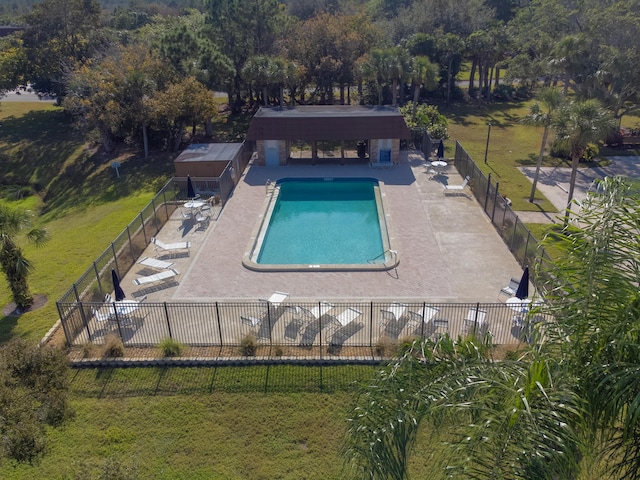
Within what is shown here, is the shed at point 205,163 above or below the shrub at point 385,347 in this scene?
above

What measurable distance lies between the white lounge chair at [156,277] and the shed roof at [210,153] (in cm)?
1236

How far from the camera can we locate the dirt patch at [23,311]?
19209 millimetres

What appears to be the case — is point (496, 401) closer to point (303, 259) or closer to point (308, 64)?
point (303, 259)

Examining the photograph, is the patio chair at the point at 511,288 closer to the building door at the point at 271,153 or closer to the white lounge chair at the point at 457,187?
the white lounge chair at the point at 457,187

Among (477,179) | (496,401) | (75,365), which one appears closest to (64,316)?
(75,365)

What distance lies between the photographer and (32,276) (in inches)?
882

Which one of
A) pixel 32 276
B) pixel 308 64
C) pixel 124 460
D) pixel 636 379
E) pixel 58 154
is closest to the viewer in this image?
Answer: pixel 636 379

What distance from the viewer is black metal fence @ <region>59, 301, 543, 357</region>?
16.6 m

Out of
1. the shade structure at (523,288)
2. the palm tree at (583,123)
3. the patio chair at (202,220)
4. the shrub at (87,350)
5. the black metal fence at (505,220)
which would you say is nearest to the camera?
the shrub at (87,350)

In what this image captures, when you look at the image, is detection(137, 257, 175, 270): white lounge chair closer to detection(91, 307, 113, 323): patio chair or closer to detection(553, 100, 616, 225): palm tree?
detection(91, 307, 113, 323): patio chair

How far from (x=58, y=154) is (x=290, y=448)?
1481 inches

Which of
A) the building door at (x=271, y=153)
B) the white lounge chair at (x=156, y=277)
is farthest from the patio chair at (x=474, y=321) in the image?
the building door at (x=271, y=153)

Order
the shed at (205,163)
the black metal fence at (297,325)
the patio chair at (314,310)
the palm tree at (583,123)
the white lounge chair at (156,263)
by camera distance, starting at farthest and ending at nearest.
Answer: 1. the shed at (205,163)
2. the palm tree at (583,123)
3. the white lounge chair at (156,263)
4. the patio chair at (314,310)
5. the black metal fence at (297,325)

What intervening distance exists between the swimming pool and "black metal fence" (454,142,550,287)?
5639mm
